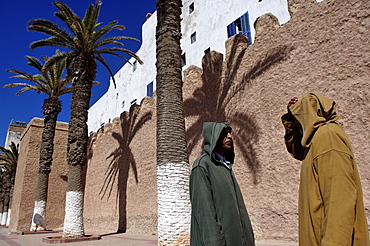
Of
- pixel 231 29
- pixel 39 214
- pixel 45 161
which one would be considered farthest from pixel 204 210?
pixel 231 29

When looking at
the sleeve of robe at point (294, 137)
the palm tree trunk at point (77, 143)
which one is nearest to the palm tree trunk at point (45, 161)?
the palm tree trunk at point (77, 143)

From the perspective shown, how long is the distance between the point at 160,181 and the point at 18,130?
59.7 metres

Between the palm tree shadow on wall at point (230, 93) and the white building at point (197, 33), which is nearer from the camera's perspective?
the palm tree shadow on wall at point (230, 93)

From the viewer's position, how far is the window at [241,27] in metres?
16.6

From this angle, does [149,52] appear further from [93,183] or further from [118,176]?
[118,176]

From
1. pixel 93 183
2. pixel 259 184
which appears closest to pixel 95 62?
pixel 93 183

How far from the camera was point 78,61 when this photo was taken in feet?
39.2

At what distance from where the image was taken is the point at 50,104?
664 inches

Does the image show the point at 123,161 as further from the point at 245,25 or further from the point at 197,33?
the point at 197,33

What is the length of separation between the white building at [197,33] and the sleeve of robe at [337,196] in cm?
1449

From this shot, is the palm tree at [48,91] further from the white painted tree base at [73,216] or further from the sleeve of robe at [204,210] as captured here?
the sleeve of robe at [204,210]

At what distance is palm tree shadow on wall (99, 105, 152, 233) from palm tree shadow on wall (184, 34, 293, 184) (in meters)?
2.94

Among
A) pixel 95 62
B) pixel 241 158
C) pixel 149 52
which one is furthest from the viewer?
pixel 149 52

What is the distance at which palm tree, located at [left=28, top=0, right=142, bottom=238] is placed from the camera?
10648mm
